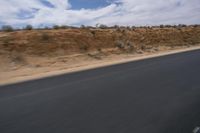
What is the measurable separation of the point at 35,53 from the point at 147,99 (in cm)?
2183

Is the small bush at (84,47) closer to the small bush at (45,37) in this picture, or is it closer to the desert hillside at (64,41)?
the desert hillside at (64,41)

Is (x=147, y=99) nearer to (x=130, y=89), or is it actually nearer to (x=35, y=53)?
(x=130, y=89)

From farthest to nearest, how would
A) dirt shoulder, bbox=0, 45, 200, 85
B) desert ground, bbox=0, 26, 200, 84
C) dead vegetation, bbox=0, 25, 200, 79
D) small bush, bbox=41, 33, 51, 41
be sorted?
small bush, bbox=41, 33, 51, 41, dead vegetation, bbox=0, 25, 200, 79, desert ground, bbox=0, 26, 200, 84, dirt shoulder, bbox=0, 45, 200, 85

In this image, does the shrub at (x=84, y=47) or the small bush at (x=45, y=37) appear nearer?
the small bush at (x=45, y=37)

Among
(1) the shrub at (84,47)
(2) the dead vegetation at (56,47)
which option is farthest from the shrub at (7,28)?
(1) the shrub at (84,47)

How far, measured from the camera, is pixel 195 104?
339 inches

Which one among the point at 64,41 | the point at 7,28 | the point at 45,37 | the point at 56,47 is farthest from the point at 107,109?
the point at 7,28

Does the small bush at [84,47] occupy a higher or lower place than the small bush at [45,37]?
lower

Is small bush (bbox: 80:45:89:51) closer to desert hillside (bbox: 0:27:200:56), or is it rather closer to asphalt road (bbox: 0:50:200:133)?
desert hillside (bbox: 0:27:200:56)

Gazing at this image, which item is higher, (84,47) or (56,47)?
(56,47)

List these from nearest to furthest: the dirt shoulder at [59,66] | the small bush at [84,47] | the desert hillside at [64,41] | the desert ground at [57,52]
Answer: the dirt shoulder at [59,66] < the desert ground at [57,52] < the desert hillside at [64,41] < the small bush at [84,47]

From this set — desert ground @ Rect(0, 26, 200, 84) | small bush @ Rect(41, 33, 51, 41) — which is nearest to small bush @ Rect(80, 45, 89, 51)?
desert ground @ Rect(0, 26, 200, 84)

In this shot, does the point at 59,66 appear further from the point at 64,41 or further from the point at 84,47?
the point at 84,47

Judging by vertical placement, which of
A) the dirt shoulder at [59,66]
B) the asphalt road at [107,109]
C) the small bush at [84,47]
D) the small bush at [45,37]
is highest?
the asphalt road at [107,109]
